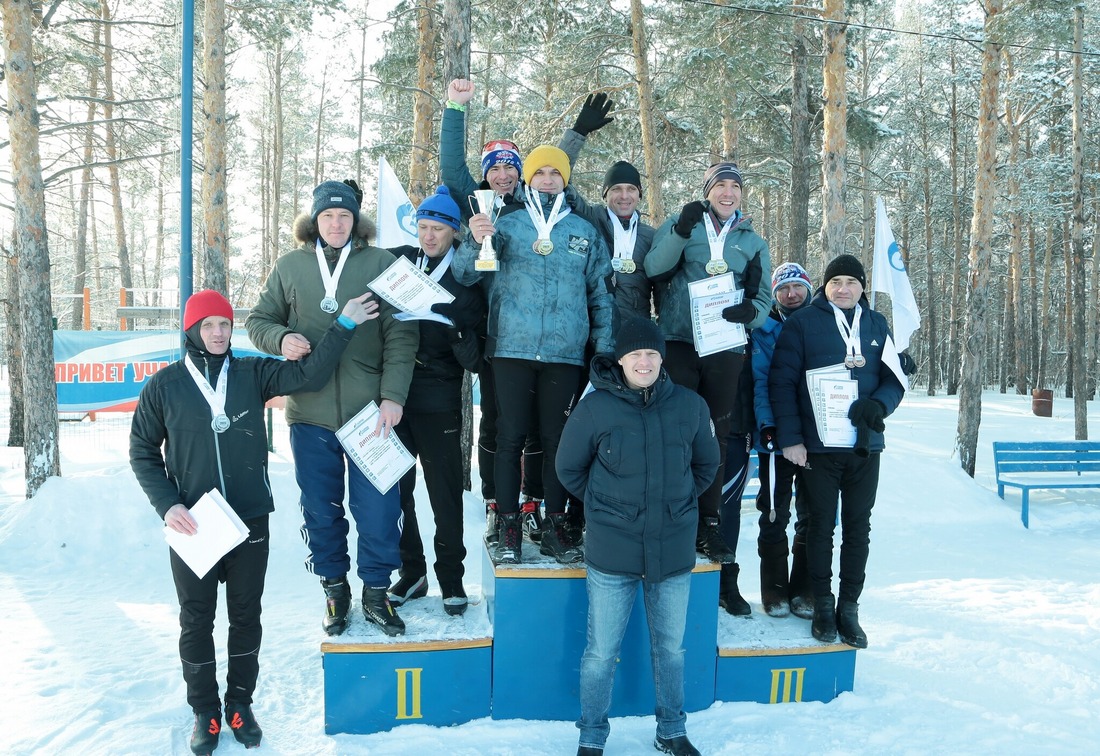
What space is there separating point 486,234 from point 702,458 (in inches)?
58.3

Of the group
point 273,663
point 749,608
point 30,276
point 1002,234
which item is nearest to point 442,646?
point 273,663

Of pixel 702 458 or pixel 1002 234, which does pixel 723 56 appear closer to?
pixel 702 458

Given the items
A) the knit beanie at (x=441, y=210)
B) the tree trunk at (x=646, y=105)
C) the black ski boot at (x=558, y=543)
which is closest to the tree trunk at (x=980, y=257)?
the tree trunk at (x=646, y=105)

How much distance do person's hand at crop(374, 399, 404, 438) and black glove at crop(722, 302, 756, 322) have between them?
5.78 feet

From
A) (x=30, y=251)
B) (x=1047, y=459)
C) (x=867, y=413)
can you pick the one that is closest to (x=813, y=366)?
(x=867, y=413)

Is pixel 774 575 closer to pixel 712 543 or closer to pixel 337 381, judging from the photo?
pixel 712 543

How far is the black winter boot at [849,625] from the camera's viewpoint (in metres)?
3.97

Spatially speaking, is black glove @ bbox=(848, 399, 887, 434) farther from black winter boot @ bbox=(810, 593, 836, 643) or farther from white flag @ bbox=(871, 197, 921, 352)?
black winter boot @ bbox=(810, 593, 836, 643)

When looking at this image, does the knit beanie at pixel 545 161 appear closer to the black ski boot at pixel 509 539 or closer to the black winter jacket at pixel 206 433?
the black winter jacket at pixel 206 433

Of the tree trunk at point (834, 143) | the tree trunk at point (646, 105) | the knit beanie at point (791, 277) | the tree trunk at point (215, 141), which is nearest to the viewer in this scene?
the knit beanie at point (791, 277)

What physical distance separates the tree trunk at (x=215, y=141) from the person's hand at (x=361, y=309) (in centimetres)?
677

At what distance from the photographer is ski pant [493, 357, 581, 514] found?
369 cm

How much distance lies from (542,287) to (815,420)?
1.64 metres

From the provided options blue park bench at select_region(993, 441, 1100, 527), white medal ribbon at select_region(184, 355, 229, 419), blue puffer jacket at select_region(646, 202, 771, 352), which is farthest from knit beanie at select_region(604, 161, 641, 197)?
blue park bench at select_region(993, 441, 1100, 527)
